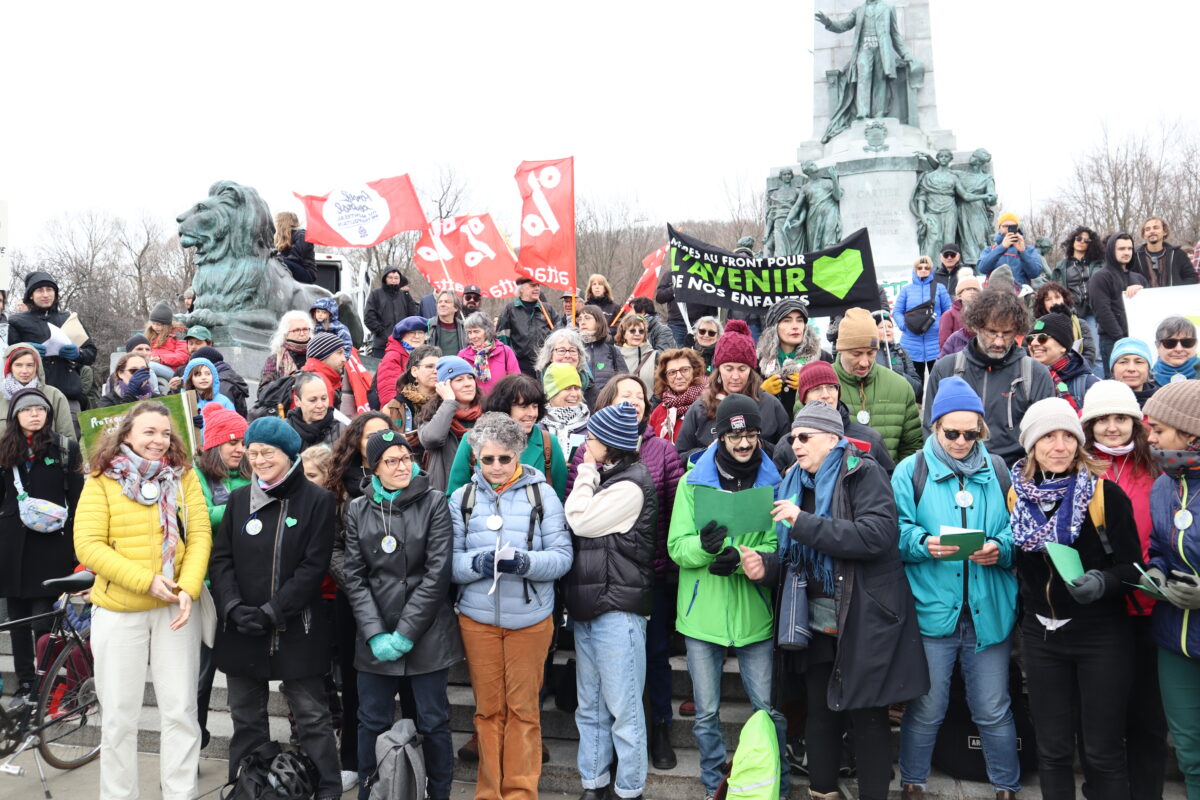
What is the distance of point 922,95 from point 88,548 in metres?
17.7

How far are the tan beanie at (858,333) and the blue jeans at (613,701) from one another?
2.18 m

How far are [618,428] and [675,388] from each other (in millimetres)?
1681

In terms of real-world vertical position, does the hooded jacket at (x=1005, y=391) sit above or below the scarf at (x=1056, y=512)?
above

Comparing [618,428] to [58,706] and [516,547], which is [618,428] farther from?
[58,706]

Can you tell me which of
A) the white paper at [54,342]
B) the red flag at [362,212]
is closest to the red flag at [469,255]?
the red flag at [362,212]

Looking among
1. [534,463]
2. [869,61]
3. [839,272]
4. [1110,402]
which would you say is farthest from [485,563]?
[869,61]

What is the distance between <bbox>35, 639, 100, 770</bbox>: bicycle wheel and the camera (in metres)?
5.48

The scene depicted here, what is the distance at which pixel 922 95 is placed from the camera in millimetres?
18453

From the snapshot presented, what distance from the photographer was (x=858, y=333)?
19.0 feet

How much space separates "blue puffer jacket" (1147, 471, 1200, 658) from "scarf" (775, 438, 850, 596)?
136 centimetres

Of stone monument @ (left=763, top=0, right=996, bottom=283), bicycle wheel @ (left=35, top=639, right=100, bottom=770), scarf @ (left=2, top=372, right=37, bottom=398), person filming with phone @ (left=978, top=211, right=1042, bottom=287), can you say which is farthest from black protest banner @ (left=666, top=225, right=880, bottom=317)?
stone monument @ (left=763, top=0, right=996, bottom=283)

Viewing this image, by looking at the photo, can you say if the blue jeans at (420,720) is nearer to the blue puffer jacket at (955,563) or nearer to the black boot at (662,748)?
the black boot at (662,748)

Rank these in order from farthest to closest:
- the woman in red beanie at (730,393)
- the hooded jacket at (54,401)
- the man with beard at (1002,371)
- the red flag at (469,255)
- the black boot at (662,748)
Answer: the red flag at (469,255) < the hooded jacket at (54,401) < the woman in red beanie at (730,393) < the man with beard at (1002,371) < the black boot at (662,748)

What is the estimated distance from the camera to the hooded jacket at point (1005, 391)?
559cm
